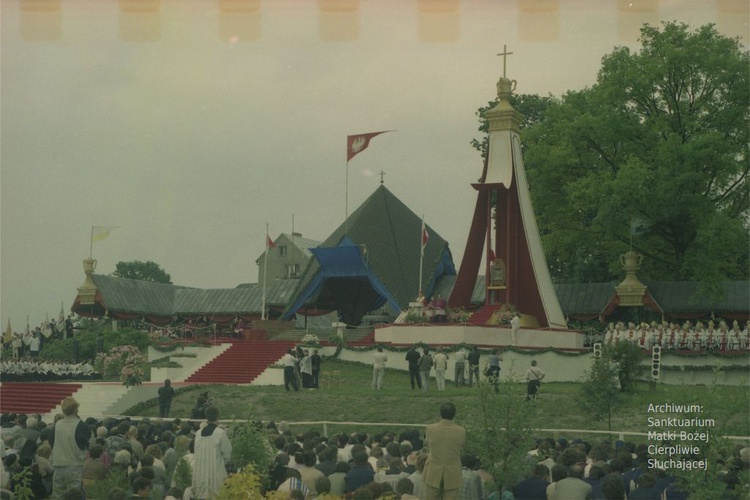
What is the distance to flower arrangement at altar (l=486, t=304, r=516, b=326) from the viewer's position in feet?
115

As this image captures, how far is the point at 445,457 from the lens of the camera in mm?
10484

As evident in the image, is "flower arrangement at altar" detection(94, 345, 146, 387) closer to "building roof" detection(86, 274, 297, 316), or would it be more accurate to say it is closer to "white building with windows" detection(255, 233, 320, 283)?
"building roof" detection(86, 274, 297, 316)

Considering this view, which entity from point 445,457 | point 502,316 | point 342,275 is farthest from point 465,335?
point 445,457

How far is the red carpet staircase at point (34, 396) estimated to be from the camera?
27.9m

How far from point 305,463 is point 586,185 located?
28566mm

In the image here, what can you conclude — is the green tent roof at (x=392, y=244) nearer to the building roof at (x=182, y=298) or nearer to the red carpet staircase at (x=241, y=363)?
the red carpet staircase at (x=241, y=363)

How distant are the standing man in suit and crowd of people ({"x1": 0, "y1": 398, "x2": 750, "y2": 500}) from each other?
1 cm

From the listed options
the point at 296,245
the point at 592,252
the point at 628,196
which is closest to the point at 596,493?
the point at 628,196

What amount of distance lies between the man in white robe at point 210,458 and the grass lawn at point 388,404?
9138 millimetres

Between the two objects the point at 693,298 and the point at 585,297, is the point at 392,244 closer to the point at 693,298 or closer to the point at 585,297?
the point at 585,297

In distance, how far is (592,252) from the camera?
43.6 metres

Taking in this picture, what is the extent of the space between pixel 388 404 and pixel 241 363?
34.5 feet

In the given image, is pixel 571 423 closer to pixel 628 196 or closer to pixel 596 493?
pixel 596 493

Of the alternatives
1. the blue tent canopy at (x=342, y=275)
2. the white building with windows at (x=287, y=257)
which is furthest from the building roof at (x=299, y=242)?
the blue tent canopy at (x=342, y=275)
